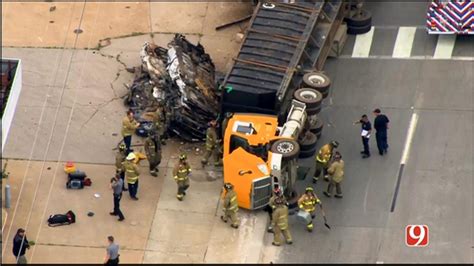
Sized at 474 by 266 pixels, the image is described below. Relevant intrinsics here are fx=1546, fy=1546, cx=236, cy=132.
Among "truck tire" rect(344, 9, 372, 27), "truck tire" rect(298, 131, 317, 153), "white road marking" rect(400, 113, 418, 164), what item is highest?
"truck tire" rect(298, 131, 317, 153)

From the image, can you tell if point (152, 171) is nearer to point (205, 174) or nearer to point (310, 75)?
point (205, 174)

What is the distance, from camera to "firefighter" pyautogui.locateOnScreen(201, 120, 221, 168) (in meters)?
34.7

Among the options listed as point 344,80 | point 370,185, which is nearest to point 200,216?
point 370,185

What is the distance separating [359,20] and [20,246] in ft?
40.4

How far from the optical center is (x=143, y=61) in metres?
37.7

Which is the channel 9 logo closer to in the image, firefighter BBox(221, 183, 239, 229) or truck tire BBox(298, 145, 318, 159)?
truck tire BBox(298, 145, 318, 159)

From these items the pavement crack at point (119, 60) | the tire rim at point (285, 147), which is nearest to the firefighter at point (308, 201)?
the tire rim at point (285, 147)

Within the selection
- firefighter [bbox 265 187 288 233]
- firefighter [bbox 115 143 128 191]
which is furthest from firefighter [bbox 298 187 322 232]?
firefighter [bbox 115 143 128 191]

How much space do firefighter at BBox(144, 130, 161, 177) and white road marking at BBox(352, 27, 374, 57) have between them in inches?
268

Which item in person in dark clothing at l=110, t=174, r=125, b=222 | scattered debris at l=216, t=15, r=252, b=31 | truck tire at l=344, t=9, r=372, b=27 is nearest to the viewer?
person in dark clothing at l=110, t=174, r=125, b=222

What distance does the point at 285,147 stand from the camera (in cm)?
3328

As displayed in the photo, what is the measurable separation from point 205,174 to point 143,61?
13.5 feet

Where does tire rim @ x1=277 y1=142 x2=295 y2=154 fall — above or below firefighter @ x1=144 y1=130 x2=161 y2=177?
above

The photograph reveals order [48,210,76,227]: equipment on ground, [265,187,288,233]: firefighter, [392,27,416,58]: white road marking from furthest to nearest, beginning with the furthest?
[392,27,416,58]: white road marking, [48,210,76,227]: equipment on ground, [265,187,288,233]: firefighter
